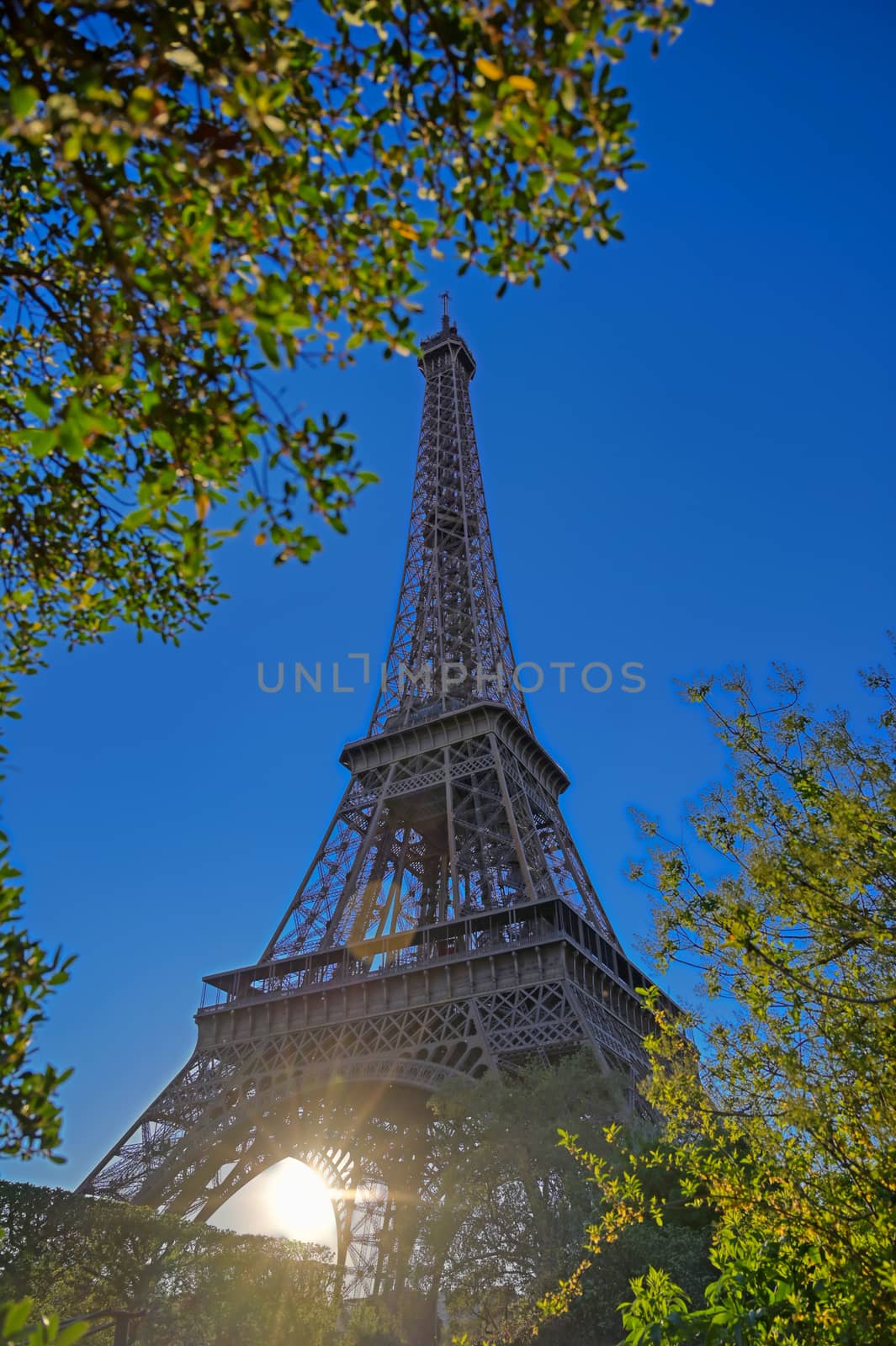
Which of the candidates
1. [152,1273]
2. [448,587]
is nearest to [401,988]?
[152,1273]

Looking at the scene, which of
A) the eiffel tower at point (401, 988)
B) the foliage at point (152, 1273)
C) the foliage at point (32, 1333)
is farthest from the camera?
the eiffel tower at point (401, 988)

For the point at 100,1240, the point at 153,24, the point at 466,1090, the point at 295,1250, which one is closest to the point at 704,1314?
the point at 153,24

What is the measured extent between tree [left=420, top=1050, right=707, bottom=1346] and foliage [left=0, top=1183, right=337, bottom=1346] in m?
6.93

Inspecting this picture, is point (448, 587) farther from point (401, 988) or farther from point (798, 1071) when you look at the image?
point (798, 1071)

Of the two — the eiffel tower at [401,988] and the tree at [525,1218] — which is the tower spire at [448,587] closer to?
the eiffel tower at [401,988]

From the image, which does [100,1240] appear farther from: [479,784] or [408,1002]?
[479,784]

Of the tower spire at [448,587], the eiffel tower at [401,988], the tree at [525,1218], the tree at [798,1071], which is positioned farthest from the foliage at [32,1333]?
the tower spire at [448,587]

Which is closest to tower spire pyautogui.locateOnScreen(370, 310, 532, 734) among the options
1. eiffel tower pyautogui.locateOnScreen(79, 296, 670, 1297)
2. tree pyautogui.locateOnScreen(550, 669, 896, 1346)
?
eiffel tower pyautogui.locateOnScreen(79, 296, 670, 1297)

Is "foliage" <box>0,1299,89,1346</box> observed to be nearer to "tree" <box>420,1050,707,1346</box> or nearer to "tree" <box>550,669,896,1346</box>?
"tree" <box>550,669,896,1346</box>

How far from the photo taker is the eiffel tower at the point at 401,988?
26.0m

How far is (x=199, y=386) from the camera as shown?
4.57 metres

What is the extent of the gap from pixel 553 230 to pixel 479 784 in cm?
3088

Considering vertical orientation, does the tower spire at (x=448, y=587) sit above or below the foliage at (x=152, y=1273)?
above

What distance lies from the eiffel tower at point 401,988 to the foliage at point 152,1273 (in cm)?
297
